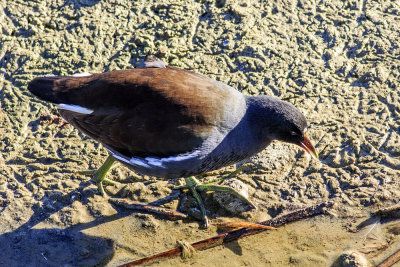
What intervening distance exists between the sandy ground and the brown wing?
26.3 inches

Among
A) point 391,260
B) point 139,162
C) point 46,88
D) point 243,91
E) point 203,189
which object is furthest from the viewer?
point 243,91

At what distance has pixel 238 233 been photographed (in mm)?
3646

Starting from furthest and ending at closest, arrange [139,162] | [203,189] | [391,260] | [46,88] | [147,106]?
[203,189]
[46,88]
[139,162]
[147,106]
[391,260]

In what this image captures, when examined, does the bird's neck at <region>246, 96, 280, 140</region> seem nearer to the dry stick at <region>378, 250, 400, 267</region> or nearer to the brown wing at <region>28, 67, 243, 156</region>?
the brown wing at <region>28, 67, 243, 156</region>

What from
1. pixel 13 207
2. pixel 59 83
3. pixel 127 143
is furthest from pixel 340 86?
pixel 13 207

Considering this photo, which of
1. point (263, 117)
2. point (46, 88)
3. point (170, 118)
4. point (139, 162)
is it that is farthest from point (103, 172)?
point (263, 117)

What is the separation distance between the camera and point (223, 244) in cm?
363

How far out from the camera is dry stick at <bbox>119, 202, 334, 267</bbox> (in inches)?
139

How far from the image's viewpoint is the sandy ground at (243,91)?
3.63 metres

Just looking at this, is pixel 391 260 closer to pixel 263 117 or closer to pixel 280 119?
pixel 280 119

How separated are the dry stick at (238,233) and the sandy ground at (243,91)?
6 cm

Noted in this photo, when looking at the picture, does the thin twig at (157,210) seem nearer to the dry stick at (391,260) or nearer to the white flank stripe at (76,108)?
the white flank stripe at (76,108)

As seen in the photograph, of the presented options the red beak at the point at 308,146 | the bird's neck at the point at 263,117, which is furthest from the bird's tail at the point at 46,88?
the red beak at the point at 308,146

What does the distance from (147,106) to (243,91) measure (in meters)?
1.54
